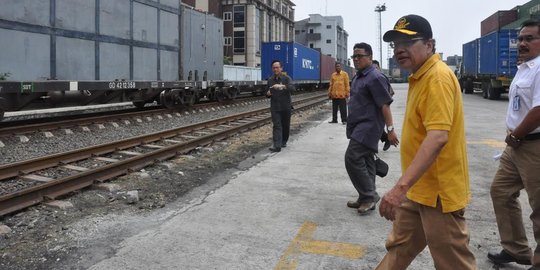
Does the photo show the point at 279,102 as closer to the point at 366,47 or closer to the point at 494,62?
the point at 366,47

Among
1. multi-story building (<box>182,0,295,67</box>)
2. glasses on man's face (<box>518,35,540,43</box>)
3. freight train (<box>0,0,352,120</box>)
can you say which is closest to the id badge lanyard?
glasses on man's face (<box>518,35,540,43</box>)

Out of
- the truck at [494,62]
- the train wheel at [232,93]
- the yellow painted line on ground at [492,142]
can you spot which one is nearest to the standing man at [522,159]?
the yellow painted line on ground at [492,142]

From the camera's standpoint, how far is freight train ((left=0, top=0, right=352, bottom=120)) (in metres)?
10.5

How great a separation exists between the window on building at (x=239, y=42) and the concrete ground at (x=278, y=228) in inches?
2426

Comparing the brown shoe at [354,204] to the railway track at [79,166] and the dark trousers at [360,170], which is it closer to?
the dark trousers at [360,170]

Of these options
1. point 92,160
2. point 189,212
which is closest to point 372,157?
point 189,212

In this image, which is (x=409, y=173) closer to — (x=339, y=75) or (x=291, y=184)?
(x=291, y=184)

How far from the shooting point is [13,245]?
412 cm

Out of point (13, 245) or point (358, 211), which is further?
point (358, 211)

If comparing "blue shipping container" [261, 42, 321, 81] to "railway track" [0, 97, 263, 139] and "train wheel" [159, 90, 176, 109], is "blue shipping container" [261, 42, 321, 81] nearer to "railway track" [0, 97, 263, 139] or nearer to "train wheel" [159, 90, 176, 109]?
"train wheel" [159, 90, 176, 109]

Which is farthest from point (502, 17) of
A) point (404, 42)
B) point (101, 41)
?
point (404, 42)

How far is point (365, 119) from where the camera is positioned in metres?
5.13

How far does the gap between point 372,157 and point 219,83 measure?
15.3 m

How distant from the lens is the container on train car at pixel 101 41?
34.7ft
